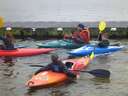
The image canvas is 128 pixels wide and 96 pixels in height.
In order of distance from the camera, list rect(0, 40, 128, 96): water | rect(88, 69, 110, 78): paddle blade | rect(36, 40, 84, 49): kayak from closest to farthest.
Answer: rect(0, 40, 128, 96): water < rect(88, 69, 110, 78): paddle blade < rect(36, 40, 84, 49): kayak

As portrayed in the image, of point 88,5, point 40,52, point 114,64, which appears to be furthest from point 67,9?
point 114,64

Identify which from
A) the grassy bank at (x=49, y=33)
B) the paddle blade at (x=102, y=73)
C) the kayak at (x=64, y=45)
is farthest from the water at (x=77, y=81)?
the grassy bank at (x=49, y=33)

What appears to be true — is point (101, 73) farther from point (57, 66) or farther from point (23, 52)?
point (23, 52)

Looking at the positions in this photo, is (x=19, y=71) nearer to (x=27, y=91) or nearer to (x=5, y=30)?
(x=27, y=91)

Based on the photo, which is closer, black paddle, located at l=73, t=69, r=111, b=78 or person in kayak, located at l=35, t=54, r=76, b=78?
person in kayak, located at l=35, t=54, r=76, b=78

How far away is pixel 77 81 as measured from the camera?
1484cm

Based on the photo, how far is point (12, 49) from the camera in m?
19.1

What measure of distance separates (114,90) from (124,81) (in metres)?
1.13

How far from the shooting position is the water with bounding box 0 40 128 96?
13.4m

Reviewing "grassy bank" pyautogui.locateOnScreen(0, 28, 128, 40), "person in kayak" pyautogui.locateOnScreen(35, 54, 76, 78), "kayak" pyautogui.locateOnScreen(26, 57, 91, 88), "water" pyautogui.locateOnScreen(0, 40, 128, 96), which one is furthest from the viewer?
"grassy bank" pyautogui.locateOnScreen(0, 28, 128, 40)

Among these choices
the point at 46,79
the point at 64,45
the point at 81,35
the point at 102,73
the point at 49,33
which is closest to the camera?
the point at 46,79

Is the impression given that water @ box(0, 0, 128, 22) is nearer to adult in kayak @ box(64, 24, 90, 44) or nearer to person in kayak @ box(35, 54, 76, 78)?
adult in kayak @ box(64, 24, 90, 44)

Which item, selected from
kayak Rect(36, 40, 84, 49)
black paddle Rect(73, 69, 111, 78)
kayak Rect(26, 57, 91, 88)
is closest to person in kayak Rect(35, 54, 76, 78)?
kayak Rect(26, 57, 91, 88)

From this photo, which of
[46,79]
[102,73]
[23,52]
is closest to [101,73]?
[102,73]
